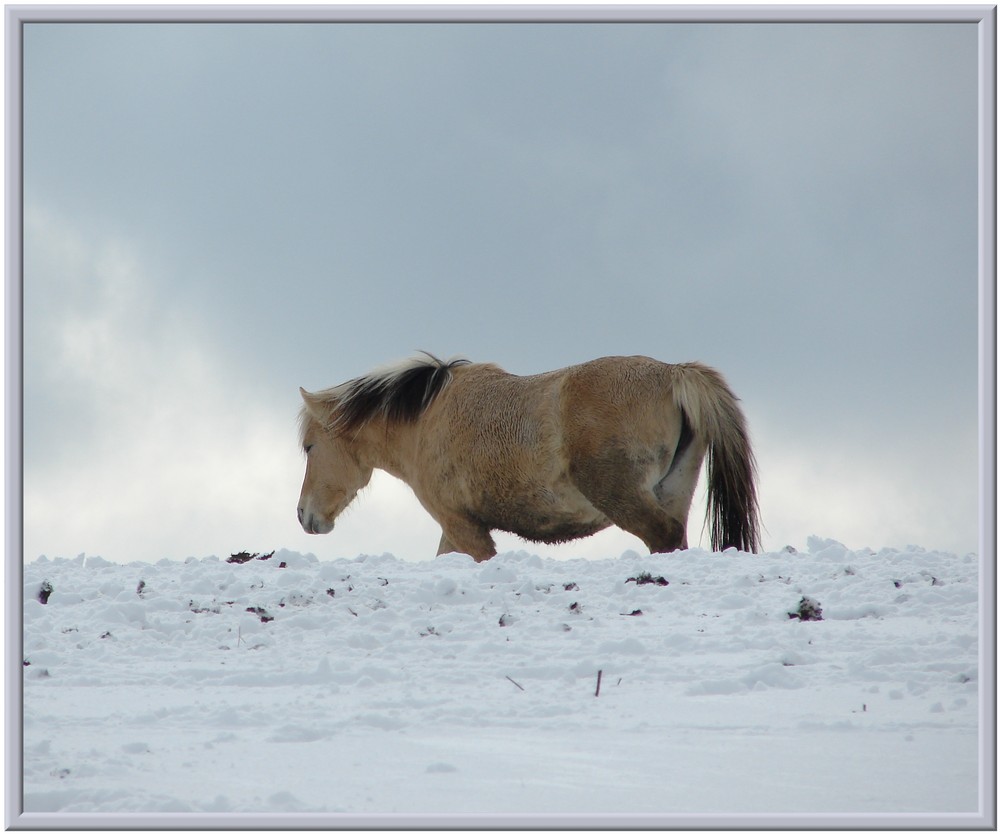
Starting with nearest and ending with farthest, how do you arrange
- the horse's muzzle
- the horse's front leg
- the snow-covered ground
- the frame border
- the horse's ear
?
1. the snow-covered ground
2. the frame border
3. the horse's front leg
4. the horse's ear
5. the horse's muzzle

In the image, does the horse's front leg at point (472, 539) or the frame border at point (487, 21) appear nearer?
the frame border at point (487, 21)

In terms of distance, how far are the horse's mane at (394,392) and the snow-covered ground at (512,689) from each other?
2.71 m

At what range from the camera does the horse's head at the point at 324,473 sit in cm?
877

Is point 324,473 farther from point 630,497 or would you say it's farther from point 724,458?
point 724,458

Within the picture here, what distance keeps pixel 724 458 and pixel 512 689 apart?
3731 millimetres

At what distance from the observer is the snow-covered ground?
8.70 ft

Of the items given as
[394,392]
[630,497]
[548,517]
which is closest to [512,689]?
[630,497]

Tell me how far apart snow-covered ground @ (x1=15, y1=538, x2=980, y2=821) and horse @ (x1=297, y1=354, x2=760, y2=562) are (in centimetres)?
121

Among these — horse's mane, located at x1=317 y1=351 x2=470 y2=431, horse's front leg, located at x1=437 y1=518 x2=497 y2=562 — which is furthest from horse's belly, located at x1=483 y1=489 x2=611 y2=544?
horse's mane, located at x1=317 y1=351 x2=470 y2=431

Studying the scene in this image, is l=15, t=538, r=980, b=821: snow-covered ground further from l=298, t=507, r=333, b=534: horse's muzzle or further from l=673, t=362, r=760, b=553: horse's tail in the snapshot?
l=298, t=507, r=333, b=534: horse's muzzle

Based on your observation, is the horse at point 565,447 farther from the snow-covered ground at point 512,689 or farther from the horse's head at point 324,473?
the snow-covered ground at point 512,689

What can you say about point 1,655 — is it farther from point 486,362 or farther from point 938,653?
point 486,362

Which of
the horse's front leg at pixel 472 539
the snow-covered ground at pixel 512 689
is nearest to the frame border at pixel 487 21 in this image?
the snow-covered ground at pixel 512 689

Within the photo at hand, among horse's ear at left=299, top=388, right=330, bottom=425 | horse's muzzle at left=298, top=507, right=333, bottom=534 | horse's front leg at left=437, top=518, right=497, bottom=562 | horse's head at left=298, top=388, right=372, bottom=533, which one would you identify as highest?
horse's ear at left=299, top=388, right=330, bottom=425
